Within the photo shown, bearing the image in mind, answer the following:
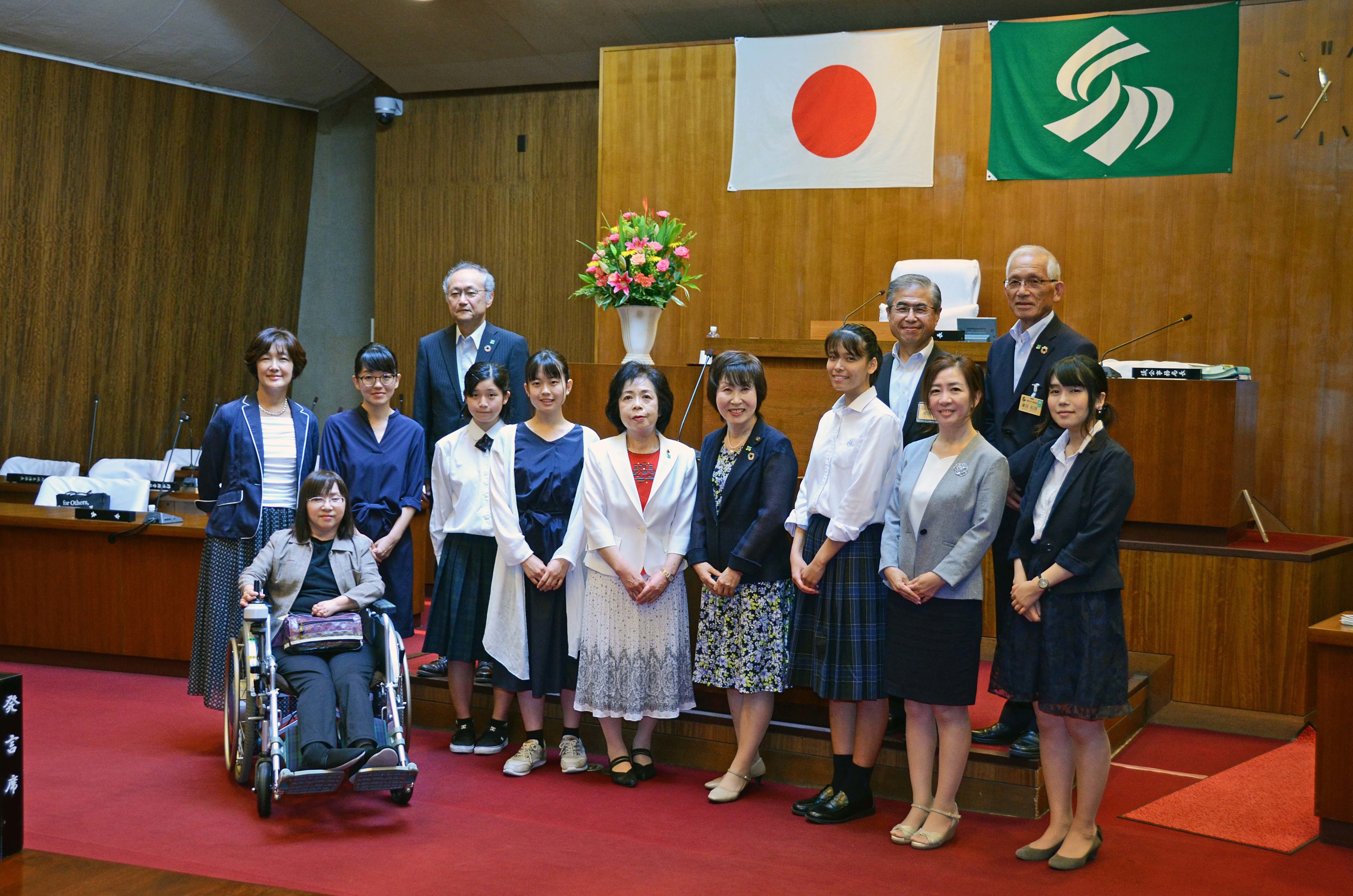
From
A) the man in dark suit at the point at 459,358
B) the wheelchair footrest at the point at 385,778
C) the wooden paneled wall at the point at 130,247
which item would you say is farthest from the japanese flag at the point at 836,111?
the wheelchair footrest at the point at 385,778

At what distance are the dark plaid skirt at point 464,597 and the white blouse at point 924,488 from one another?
4.75ft

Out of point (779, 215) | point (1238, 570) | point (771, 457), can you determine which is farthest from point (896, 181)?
point (771, 457)

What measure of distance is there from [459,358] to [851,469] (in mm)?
1789

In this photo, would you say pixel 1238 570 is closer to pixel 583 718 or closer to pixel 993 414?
pixel 993 414

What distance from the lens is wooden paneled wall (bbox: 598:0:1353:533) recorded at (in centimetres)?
600

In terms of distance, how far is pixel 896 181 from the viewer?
689 centimetres

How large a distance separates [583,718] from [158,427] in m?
5.28

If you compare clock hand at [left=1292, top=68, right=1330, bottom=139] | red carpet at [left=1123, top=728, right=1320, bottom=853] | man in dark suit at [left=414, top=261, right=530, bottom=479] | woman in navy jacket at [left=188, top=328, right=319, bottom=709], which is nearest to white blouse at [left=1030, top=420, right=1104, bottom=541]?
red carpet at [left=1123, top=728, right=1320, bottom=853]

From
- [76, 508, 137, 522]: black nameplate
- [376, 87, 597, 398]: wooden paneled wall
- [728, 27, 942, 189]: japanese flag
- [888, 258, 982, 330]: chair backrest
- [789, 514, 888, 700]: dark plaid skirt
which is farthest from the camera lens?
[376, 87, 597, 398]: wooden paneled wall

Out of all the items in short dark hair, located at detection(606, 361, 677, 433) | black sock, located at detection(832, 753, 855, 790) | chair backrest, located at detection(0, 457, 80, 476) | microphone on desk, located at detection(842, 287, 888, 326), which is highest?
microphone on desk, located at detection(842, 287, 888, 326)

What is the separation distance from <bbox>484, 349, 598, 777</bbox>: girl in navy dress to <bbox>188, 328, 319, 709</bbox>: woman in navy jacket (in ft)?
2.60

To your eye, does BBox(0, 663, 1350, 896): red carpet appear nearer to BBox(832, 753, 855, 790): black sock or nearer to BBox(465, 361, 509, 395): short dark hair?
BBox(832, 753, 855, 790): black sock

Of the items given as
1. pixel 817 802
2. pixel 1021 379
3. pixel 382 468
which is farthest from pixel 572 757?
pixel 1021 379

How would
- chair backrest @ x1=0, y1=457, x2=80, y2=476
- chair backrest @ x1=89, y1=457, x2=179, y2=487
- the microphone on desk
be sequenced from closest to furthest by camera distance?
the microphone on desk
chair backrest @ x1=0, y1=457, x2=80, y2=476
chair backrest @ x1=89, y1=457, x2=179, y2=487
